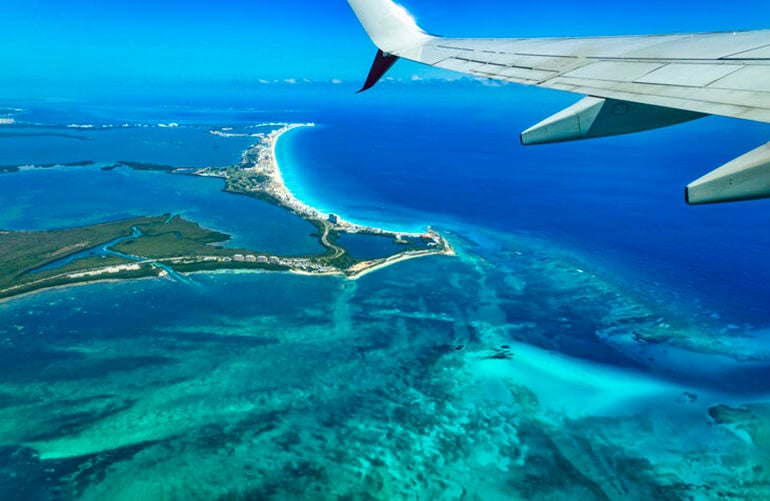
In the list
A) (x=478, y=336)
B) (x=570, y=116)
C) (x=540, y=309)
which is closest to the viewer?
(x=570, y=116)

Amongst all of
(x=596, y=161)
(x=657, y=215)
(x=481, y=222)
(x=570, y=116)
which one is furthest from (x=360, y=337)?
(x=596, y=161)

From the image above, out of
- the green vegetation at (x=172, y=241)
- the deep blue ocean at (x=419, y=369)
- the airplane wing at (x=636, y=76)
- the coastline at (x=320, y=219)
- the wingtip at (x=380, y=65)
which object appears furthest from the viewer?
the green vegetation at (x=172, y=241)

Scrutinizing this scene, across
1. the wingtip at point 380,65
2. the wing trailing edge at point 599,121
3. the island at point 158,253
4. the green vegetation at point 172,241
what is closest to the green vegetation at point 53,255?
the island at point 158,253

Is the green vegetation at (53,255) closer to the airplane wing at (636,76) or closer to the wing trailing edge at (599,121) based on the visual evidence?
the airplane wing at (636,76)

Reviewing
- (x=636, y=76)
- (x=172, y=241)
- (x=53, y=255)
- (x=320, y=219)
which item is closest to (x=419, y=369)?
(x=636, y=76)

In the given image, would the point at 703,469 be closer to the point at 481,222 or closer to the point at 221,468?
the point at 221,468

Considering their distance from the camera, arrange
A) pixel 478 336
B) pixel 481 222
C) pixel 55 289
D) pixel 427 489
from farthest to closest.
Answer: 1. pixel 481 222
2. pixel 55 289
3. pixel 478 336
4. pixel 427 489

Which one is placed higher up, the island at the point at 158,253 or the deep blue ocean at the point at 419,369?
the island at the point at 158,253
